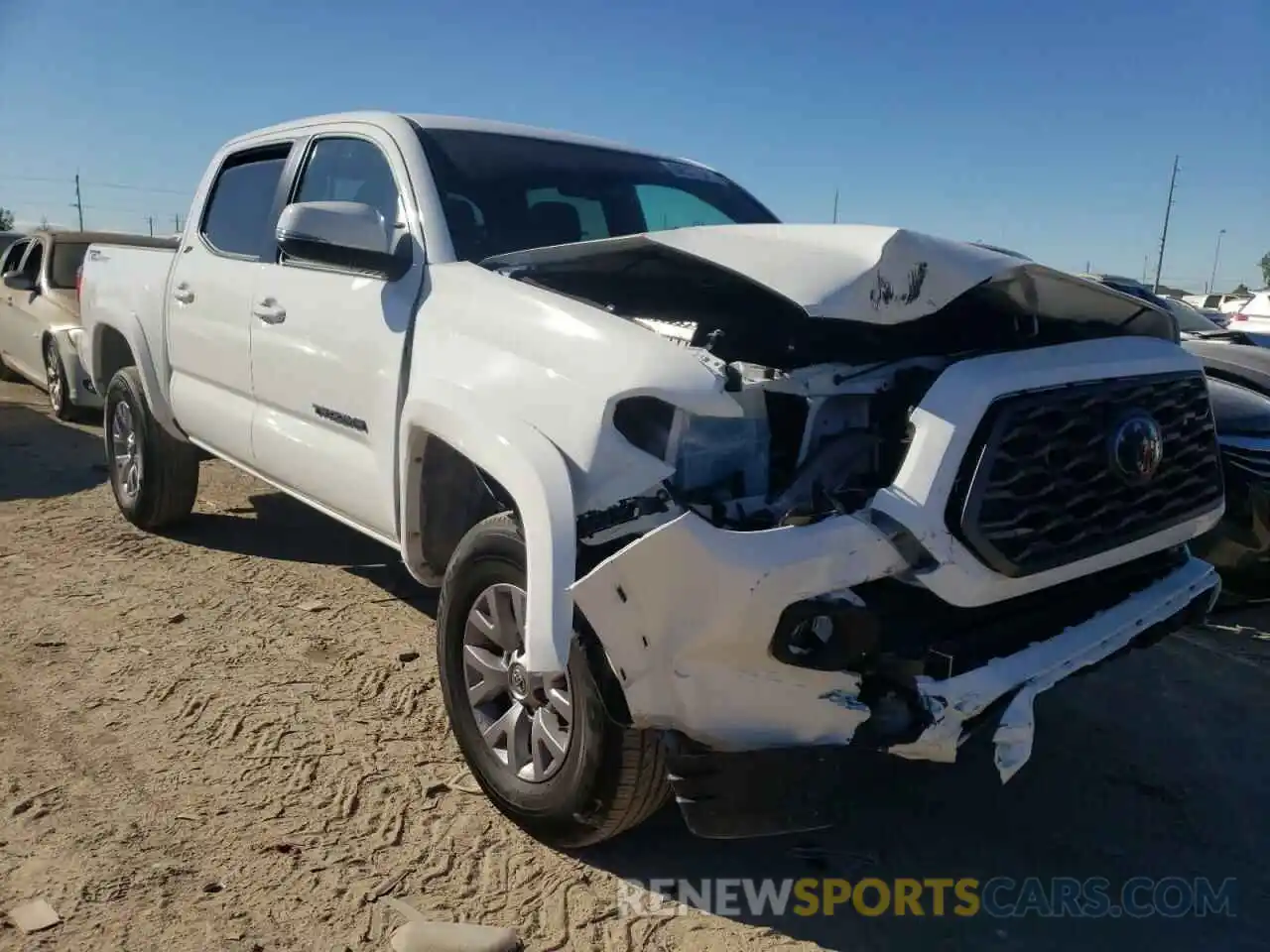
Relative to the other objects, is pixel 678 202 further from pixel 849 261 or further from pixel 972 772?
pixel 972 772

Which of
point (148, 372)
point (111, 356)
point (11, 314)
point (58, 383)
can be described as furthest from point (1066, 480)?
point (11, 314)

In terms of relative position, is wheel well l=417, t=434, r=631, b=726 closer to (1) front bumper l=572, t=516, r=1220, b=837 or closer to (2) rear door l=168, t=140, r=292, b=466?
(1) front bumper l=572, t=516, r=1220, b=837

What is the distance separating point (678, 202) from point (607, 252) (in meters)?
1.64

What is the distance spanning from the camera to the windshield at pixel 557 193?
3.50 metres

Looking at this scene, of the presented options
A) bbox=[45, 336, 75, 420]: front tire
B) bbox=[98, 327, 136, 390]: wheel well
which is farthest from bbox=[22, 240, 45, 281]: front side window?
bbox=[98, 327, 136, 390]: wheel well

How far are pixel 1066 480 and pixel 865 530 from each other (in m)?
0.64

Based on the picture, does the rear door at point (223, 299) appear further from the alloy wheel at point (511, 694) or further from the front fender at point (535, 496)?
the alloy wheel at point (511, 694)

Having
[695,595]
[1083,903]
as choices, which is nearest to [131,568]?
[695,595]

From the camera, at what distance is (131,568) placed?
4875 millimetres

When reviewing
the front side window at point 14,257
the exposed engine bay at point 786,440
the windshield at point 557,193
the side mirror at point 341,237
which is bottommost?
the front side window at point 14,257

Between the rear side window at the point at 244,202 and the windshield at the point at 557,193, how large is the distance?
1098 mm

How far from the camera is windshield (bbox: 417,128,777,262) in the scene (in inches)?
138

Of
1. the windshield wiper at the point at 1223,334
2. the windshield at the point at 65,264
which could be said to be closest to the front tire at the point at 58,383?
the windshield at the point at 65,264

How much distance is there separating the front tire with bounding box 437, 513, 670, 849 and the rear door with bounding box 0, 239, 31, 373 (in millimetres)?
8794
